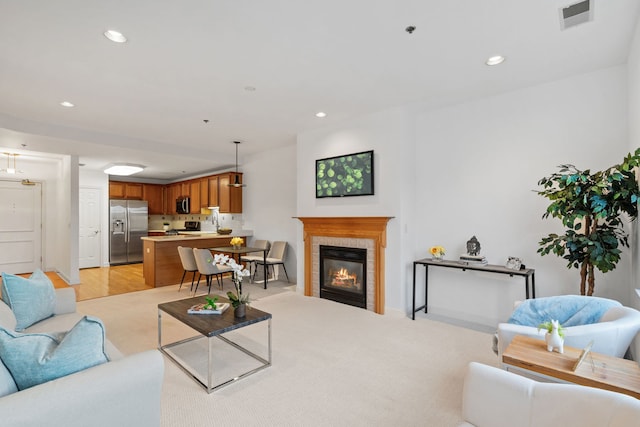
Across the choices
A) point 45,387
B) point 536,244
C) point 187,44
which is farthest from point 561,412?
point 187,44

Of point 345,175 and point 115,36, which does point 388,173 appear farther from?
point 115,36

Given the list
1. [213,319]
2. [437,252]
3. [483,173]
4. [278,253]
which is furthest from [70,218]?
[483,173]

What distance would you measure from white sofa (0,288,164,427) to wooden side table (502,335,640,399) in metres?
1.89

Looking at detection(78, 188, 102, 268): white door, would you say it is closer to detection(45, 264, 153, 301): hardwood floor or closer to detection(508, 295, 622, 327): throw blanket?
detection(45, 264, 153, 301): hardwood floor

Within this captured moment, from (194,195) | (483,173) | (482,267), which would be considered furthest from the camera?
(194,195)

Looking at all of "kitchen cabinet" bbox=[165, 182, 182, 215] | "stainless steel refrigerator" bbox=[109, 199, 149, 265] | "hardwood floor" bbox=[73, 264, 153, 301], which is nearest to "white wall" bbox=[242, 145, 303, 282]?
"hardwood floor" bbox=[73, 264, 153, 301]

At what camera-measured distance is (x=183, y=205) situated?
9.09 meters

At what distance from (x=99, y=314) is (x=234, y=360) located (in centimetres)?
258

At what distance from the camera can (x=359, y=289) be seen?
4707 mm

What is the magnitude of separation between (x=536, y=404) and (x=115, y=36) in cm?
349

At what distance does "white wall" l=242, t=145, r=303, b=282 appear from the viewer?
254 inches

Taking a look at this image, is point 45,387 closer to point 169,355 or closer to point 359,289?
point 169,355

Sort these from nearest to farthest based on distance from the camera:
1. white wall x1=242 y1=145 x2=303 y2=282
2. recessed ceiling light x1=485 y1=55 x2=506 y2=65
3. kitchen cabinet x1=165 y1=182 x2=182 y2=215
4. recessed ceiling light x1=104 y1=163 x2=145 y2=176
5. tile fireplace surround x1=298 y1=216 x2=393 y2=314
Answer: recessed ceiling light x1=485 y1=55 x2=506 y2=65 < tile fireplace surround x1=298 y1=216 x2=393 y2=314 < white wall x1=242 y1=145 x2=303 y2=282 < recessed ceiling light x1=104 y1=163 x2=145 y2=176 < kitchen cabinet x1=165 y1=182 x2=182 y2=215

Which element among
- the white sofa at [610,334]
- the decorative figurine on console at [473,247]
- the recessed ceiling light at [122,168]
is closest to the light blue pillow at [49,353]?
the white sofa at [610,334]
